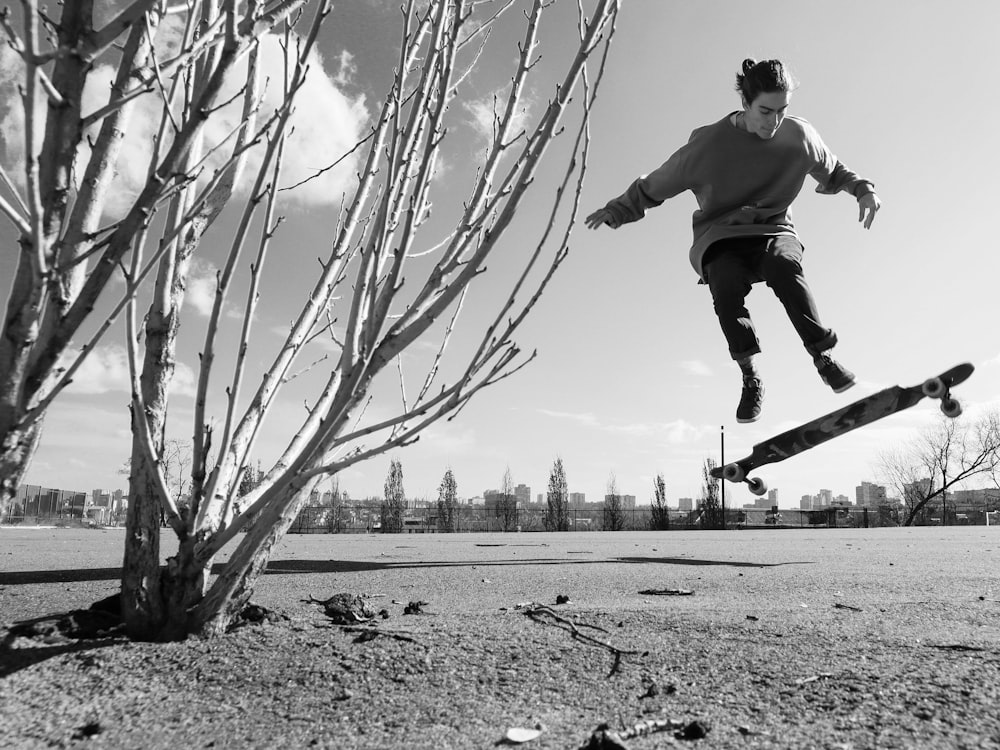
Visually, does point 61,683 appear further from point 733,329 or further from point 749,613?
point 733,329

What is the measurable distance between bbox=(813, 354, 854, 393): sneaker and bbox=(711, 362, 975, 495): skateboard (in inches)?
14.2

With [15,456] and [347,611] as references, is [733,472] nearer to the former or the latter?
[347,611]

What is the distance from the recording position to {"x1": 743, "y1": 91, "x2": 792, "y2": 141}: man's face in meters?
2.51

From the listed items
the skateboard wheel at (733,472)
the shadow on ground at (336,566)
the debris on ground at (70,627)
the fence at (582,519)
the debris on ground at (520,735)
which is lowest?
the fence at (582,519)

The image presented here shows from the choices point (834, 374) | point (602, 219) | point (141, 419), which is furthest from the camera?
point (602, 219)

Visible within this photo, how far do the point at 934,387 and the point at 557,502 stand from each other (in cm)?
3078

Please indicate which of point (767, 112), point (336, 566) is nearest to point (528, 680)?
point (767, 112)

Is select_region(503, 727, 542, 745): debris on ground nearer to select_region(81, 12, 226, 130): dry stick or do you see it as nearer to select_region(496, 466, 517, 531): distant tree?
select_region(81, 12, 226, 130): dry stick

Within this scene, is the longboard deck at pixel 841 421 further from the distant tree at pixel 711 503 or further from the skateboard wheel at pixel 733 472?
the distant tree at pixel 711 503

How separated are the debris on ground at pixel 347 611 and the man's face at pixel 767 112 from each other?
8.03 feet

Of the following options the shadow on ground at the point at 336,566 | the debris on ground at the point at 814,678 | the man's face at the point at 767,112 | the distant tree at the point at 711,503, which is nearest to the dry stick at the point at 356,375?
the debris on ground at the point at 814,678

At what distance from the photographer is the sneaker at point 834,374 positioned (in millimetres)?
2770

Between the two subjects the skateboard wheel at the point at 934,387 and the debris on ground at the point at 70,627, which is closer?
the debris on ground at the point at 70,627

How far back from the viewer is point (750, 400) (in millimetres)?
3066
